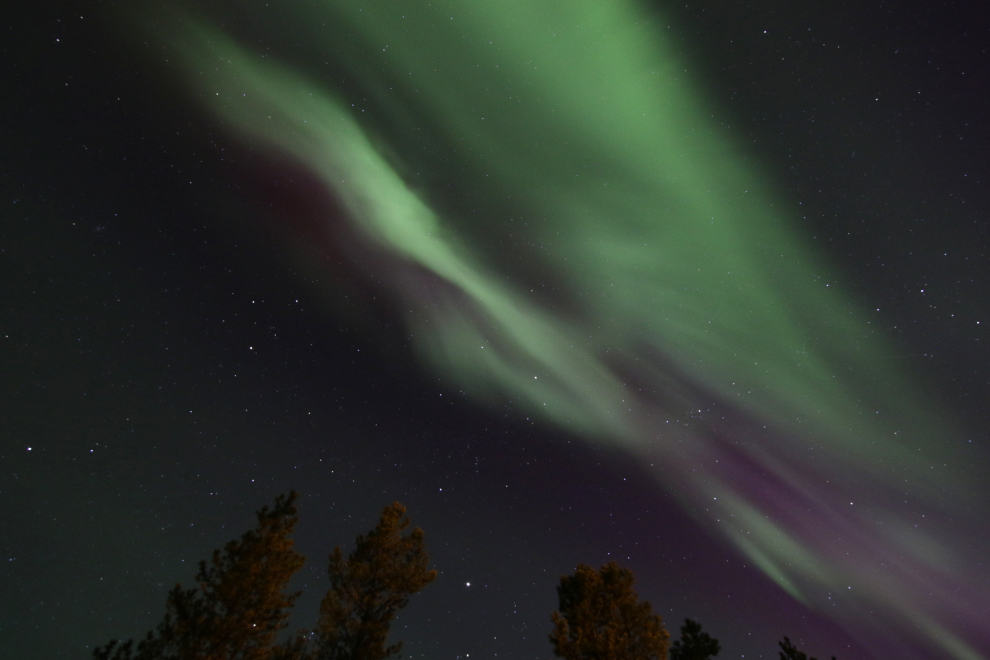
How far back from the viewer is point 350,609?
13648 millimetres

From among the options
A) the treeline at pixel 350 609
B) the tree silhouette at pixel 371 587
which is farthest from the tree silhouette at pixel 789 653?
the tree silhouette at pixel 371 587

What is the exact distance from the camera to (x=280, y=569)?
13516 mm

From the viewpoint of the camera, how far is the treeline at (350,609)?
1217 cm

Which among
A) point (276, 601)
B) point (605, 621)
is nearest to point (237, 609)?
point (276, 601)

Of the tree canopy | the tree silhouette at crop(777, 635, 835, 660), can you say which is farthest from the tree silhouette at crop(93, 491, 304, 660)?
the tree silhouette at crop(777, 635, 835, 660)

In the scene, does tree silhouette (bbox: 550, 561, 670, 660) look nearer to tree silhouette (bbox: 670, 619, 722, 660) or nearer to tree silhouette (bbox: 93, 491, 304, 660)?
tree silhouette (bbox: 670, 619, 722, 660)

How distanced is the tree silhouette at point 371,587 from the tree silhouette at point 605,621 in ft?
16.9

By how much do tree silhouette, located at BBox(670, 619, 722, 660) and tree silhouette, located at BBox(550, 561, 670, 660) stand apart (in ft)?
4.14

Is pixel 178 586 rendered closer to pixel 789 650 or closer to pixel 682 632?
pixel 682 632

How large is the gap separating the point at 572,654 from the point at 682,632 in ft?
14.4

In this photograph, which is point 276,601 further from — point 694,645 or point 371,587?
point 694,645

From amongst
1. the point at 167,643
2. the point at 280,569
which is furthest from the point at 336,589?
the point at 167,643

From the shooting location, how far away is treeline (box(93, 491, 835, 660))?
12172mm

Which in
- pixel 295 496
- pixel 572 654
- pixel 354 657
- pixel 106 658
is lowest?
pixel 106 658
